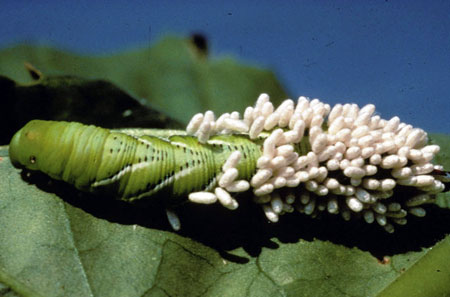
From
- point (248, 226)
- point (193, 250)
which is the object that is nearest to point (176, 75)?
point (248, 226)

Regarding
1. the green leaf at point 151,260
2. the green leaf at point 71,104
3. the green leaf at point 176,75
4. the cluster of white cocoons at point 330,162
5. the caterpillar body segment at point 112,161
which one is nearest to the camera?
the green leaf at point 151,260

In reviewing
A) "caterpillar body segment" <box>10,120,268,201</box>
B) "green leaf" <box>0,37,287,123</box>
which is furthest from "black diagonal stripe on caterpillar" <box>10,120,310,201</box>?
"green leaf" <box>0,37,287,123</box>

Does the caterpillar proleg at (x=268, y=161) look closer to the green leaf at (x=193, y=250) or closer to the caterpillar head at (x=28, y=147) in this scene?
→ the caterpillar head at (x=28, y=147)

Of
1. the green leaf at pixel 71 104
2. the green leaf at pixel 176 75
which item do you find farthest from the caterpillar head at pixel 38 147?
the green leaf at pixel 176 75

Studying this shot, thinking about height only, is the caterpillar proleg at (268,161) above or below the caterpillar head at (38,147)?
above

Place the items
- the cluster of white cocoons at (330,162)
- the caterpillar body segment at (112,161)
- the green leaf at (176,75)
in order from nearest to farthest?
the caterpillar body segment at (112,161) < the cluster of white cocoons at (330,162) < the green leaf at (176,75)

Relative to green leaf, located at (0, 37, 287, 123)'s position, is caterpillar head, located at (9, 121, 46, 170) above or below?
below

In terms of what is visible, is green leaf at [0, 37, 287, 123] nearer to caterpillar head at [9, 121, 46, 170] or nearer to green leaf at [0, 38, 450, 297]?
green leaf at [0, 38, 450, 297]

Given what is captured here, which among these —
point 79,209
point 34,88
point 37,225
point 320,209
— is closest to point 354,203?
point 320,209
